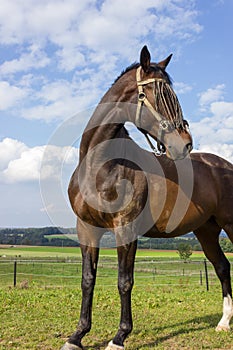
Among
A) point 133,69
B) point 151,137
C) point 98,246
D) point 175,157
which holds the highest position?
point 133,69

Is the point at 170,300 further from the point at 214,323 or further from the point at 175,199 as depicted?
the point at 175,199

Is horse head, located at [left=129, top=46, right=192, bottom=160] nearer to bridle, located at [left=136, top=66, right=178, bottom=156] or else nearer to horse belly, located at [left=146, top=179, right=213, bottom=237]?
bridle, located at [left=136, top=66, right=178, bottom=156]

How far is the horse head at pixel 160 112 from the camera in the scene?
3.74 meters

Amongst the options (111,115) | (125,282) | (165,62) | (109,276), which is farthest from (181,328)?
(109,276)

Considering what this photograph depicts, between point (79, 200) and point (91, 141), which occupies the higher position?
point (91, 141)

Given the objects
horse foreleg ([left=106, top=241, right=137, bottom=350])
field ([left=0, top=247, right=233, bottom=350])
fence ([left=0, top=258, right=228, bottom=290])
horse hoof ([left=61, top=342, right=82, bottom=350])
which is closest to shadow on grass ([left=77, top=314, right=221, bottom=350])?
field ([left=0, top=247, right=233, bottom=350])

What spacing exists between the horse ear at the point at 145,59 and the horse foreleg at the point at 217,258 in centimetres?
288

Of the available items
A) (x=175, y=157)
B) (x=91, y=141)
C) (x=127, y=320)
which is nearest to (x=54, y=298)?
(x=127, y=320)

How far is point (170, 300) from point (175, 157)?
519 cm

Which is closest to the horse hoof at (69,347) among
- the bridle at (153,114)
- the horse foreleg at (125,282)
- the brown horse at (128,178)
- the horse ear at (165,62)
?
the brown horse at (128,178)

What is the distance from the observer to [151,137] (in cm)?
404

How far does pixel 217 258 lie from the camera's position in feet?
18.7

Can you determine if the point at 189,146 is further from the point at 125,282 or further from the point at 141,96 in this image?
the point at 125,282

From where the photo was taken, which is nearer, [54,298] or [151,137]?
[151,137]
